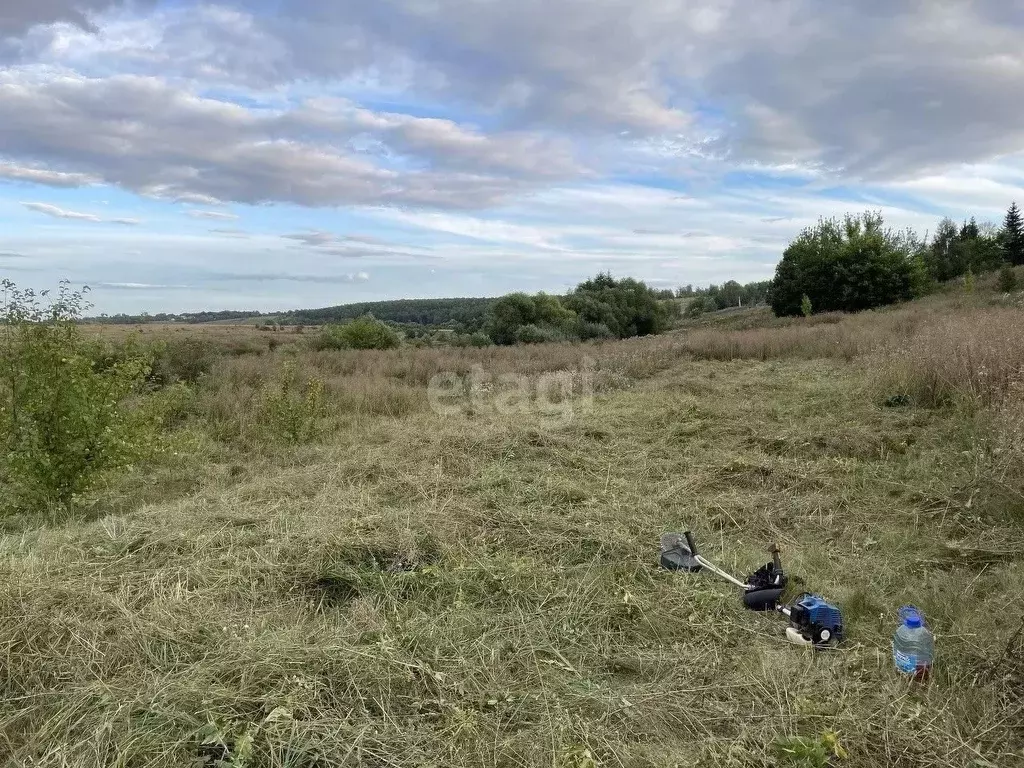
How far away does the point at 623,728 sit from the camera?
2346mm

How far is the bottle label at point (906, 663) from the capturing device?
8.26ft

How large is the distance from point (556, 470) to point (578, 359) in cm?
898

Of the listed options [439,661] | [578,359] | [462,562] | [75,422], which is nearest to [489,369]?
[578,359]

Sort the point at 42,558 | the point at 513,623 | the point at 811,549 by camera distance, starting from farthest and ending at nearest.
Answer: the point at 811,549 → the point at 42,558 → the point at 513,623

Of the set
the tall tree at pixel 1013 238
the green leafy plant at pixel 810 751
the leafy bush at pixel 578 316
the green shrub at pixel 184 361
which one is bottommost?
the green leafy plant at pixel 810 751

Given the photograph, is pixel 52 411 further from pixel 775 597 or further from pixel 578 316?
pixel 578 316

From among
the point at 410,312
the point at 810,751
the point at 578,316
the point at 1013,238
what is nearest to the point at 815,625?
the point at 810,751

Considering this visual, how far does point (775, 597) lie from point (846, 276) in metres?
34.0

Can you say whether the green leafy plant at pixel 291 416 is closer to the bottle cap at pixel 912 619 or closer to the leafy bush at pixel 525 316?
the bottle cap at pixel 912 619

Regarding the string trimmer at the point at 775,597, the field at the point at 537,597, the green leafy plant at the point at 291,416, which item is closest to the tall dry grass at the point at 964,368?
the field at the point at 537,597

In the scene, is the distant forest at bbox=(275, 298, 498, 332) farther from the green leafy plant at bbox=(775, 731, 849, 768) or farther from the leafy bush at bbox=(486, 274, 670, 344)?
the green leafy plant at bbox=(775, 731, 849, 768)

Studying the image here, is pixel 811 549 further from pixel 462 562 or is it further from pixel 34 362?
pixel 34 362

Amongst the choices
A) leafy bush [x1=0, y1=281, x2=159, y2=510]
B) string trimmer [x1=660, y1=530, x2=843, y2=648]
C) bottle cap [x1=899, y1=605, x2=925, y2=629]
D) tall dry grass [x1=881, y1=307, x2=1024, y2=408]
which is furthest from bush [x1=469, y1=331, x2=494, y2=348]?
bottle cap [x1=899, y1=605, x2=925, y2=629]

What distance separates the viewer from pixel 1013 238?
41.6 meters
